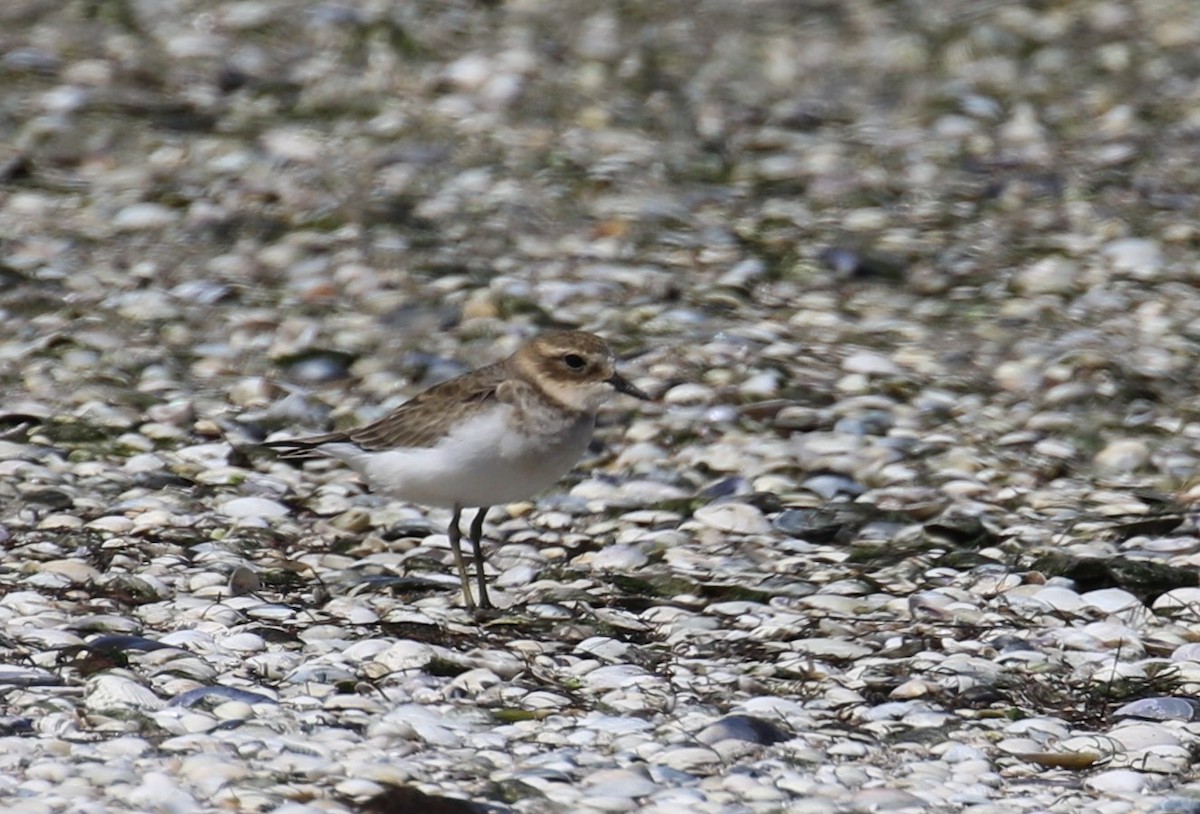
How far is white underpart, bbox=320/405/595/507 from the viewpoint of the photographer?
655 centimetres

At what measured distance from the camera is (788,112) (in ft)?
40.6

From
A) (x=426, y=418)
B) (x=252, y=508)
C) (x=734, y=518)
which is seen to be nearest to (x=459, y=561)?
(x=426, y=418)

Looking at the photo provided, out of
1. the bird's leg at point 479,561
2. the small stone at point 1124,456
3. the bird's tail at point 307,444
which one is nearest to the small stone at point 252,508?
the bird's tail at point 307,444

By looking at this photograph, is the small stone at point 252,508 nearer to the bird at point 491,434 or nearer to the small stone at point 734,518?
the bird at point 491,434

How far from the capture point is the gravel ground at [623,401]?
Answer: 5.41 m

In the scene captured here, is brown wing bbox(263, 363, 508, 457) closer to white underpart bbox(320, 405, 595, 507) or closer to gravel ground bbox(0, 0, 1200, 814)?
white underpart bbox(320, 405, 595, 507)

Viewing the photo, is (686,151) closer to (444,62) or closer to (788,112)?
(788,112)

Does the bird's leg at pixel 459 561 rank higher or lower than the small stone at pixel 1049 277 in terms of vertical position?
higher

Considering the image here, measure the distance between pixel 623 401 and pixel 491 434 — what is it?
2229 millimetres

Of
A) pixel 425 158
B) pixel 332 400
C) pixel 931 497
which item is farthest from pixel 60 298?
pixel 931 497

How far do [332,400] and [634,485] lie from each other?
1655mm

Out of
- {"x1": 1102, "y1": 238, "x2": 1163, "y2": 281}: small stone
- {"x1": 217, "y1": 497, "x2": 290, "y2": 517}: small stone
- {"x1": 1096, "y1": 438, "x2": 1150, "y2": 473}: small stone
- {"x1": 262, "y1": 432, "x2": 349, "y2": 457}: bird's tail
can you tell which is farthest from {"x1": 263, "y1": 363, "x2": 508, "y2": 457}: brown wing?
{"x1": 1102, "y1": 238, "x2": 1163, "y2": 281}: small stone

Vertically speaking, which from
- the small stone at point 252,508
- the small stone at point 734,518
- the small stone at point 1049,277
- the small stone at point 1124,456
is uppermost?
the small stone at point 252,508

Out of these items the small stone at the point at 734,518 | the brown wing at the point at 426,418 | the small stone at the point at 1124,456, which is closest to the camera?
the brown wing at the point at 426,418
